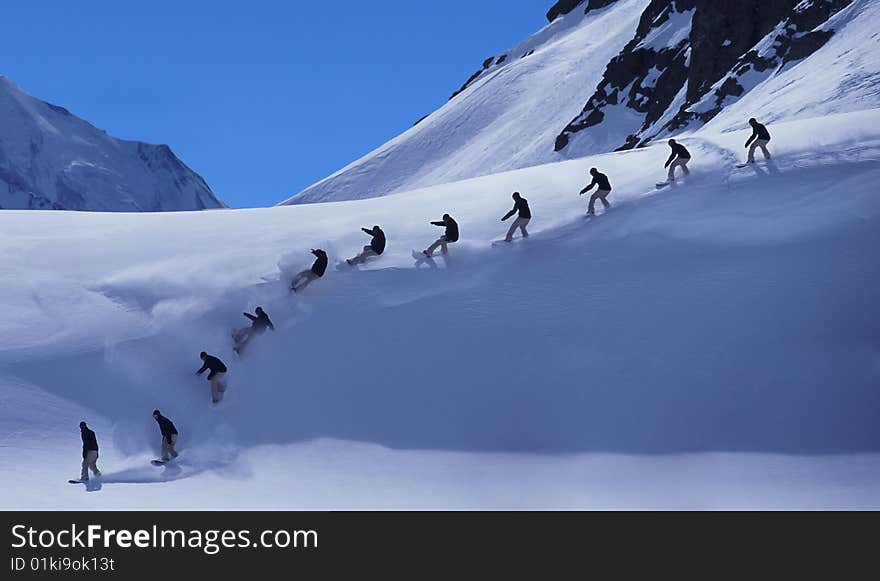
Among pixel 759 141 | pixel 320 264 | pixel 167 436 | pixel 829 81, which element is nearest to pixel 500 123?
pixel 829 81

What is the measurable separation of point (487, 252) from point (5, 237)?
11859 millimetres

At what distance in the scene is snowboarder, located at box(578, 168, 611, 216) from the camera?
2639cm

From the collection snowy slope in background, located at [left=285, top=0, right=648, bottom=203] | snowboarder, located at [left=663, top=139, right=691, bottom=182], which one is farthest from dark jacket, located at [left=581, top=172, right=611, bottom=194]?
snowy slope in background, located at [left=285, top=0, right=648, bottom=203]

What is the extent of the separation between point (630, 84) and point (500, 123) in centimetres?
1791

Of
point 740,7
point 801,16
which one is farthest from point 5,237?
point 740,7

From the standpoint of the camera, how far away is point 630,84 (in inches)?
3573

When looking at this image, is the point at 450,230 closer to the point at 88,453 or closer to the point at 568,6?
the point at 88,453

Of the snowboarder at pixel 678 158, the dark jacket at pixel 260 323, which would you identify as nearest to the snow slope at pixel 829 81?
the snowboarder at pixel 678 158

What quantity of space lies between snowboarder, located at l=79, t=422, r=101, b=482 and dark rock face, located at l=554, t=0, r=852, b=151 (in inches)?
1827

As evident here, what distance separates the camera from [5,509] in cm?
1652

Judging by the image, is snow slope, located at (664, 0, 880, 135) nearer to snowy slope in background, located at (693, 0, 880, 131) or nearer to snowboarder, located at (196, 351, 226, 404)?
snowy slope in background, located at (693, 0, 880, 131)

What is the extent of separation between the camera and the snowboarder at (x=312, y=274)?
2456 cm
